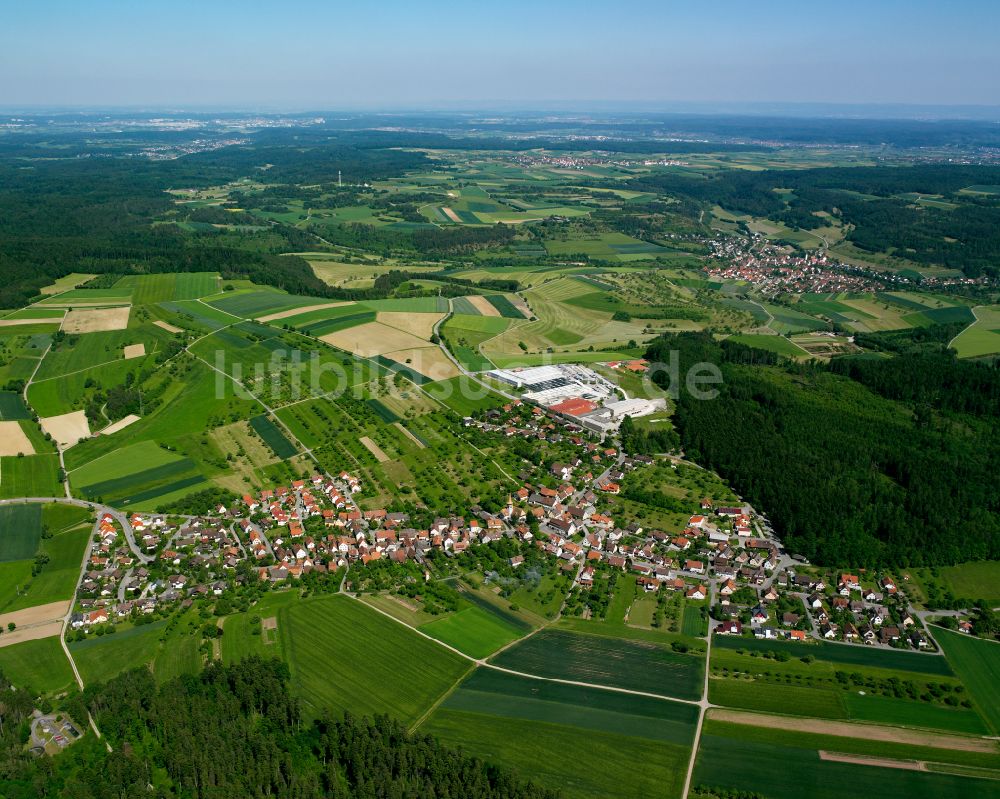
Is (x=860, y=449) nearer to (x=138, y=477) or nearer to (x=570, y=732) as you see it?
(x=570, y=732)

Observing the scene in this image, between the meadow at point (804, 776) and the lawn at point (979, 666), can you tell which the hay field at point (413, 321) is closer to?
the lawn at point (979, 666)

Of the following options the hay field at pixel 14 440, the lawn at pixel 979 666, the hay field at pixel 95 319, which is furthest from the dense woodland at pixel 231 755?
the hay field at pixel 95 319

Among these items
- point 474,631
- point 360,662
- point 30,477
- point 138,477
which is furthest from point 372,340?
point 360,662

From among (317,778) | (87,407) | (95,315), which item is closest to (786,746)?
(317,778)

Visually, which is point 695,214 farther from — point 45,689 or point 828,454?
point 45,689

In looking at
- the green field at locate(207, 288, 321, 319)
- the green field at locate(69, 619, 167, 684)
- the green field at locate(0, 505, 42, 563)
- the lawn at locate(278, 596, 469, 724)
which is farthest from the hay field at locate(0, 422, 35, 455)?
the green field at locate(207, 288, 321, 319)

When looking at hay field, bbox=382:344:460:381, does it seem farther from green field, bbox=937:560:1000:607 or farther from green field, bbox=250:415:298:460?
green field, bbox=937:560:1000:607
